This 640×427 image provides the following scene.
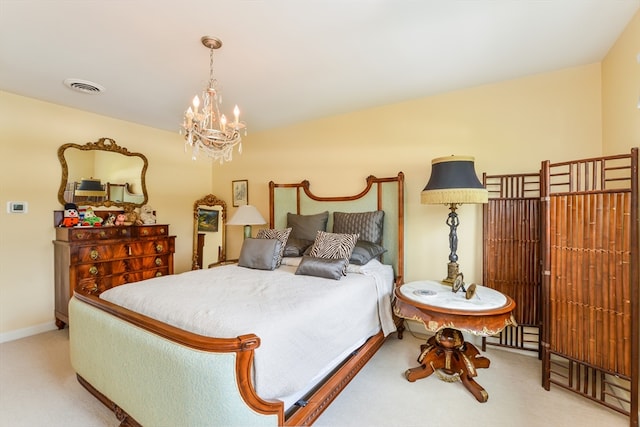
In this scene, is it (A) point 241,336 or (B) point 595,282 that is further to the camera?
(B) point 595,282

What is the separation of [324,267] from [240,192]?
264cm

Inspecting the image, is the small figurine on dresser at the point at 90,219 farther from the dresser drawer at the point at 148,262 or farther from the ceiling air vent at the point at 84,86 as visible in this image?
the ceiling air vent at the point at 84,86

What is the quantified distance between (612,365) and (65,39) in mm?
4266

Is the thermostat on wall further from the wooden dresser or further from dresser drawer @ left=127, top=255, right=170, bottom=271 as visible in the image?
dresser drawer @ left=127, top=255, right=170, bottom=271

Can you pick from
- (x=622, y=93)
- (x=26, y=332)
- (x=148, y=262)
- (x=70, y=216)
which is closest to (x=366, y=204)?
(x=622, y=93)

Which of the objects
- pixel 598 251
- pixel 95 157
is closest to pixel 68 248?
pixel 95 157

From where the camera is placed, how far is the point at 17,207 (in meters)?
3.04

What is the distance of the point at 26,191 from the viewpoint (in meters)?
3.11

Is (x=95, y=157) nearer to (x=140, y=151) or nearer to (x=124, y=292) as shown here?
(x=140, y=151)

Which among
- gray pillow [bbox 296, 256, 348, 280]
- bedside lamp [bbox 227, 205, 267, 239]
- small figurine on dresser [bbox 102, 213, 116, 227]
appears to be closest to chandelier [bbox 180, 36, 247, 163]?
gray pillow [bbox 296, 256, 348, 280]

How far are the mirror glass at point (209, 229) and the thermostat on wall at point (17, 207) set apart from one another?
195 centimetres

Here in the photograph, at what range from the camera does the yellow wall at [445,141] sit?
2459 millimetres

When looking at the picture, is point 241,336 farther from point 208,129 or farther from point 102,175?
point 102,175

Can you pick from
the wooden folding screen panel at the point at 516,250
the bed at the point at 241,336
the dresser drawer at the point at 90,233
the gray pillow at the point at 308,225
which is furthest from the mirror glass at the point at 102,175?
the wooden folding screen panel at the point at 516,250
